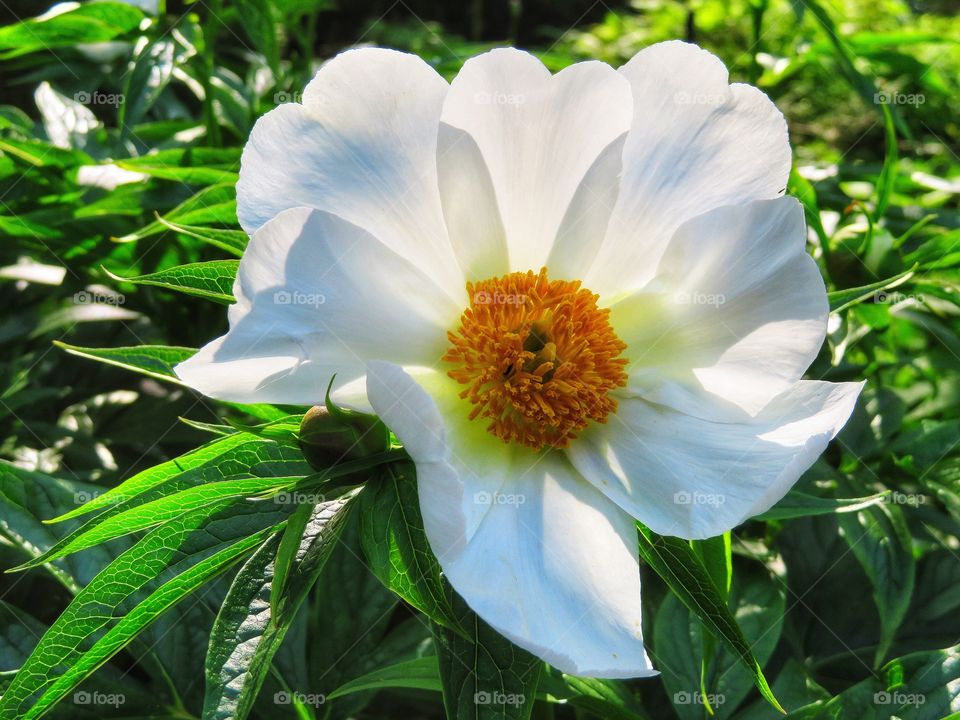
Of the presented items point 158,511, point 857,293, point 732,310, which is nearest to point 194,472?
point 158,511

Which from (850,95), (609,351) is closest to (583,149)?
(609,351)

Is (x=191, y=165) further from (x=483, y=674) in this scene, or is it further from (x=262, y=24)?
(x=483, y=674)

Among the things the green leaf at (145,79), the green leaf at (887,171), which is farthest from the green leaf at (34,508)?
the green leaf at (887,171)

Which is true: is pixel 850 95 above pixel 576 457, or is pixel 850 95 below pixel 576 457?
below

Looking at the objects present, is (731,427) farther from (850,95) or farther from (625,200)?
(850,95)

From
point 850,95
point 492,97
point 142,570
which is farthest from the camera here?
point 850,95

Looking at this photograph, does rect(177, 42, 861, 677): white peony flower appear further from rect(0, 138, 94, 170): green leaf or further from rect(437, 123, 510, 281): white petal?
rect(0, 138, 94, 170): green leaf

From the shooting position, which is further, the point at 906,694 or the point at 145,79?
the point at 145,79
